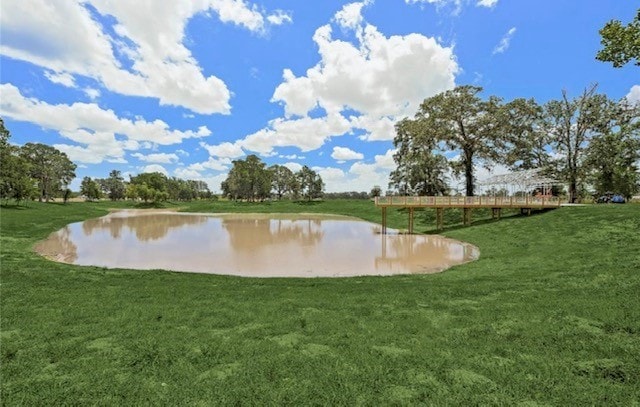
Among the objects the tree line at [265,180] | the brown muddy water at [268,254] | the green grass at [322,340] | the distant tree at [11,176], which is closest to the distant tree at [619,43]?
the green grass at [322,340]

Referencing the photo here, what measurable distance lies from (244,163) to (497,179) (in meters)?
69.2

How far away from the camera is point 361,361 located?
5.69 metres

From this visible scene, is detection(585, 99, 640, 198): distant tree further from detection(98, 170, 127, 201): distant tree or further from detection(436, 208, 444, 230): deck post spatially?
detection(98, 170, 127, 201): distant tree

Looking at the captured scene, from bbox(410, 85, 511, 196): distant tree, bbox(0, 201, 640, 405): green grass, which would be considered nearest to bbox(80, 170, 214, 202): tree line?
bbox(410, 85, 511, 196): distant tree

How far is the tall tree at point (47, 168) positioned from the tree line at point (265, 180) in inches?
1659

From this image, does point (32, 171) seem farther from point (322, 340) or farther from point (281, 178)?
point (322, 340)

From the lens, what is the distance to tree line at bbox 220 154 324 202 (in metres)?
95.1

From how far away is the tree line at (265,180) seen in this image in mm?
95125

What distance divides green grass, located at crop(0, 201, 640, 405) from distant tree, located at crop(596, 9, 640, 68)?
275 inches

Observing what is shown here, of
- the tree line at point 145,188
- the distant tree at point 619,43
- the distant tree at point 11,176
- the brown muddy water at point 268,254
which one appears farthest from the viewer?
the tree line at point 145,188

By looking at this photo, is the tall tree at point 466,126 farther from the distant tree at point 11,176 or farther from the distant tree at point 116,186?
the distant tree at point 116,186

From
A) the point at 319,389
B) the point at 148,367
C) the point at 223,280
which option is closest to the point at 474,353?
the point at 319,389

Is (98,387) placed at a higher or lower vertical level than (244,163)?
lower

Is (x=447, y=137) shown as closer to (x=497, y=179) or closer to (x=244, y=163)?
(x=497, y=179)
